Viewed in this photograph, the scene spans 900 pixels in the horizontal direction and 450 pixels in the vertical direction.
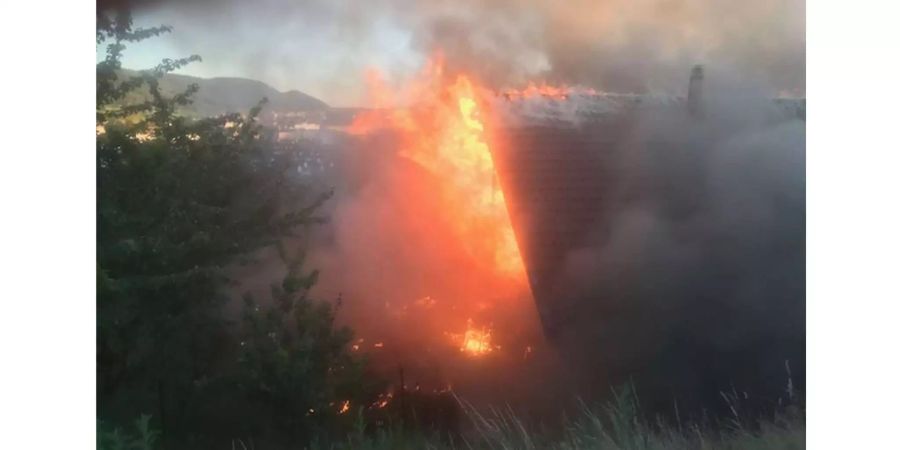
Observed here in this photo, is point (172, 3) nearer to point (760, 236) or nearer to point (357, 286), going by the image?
point (357, 286)

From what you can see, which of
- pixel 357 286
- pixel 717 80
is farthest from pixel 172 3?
pixel 717 80

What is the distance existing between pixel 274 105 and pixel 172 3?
338mm

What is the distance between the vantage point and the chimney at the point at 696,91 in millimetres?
1786

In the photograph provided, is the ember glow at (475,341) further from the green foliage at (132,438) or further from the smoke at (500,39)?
the green foliage at (132,438)

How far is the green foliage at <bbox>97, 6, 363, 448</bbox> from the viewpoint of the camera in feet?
5.73

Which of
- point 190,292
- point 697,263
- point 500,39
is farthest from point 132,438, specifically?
point 697,263

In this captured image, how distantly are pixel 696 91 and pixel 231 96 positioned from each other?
1.09 meters

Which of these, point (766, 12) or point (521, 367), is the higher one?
point (766, 12)

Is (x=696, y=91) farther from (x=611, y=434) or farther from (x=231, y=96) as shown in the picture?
(x=231, y=96)

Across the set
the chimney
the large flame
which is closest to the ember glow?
the large flame
